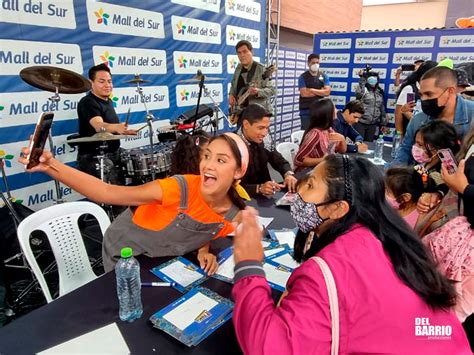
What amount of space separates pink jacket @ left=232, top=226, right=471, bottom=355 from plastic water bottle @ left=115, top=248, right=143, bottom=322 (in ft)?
1.51

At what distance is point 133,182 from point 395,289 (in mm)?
3597

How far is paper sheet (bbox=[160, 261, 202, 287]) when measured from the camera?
53.2 inches

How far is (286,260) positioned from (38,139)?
3.84 ft

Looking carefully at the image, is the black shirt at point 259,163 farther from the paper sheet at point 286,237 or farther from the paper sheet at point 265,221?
the paper sheet at point 286,237

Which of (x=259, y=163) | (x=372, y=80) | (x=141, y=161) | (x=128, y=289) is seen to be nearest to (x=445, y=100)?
(x=259, y=163)

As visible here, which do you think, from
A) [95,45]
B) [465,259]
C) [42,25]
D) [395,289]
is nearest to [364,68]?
[95,45]

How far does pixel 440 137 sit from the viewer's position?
2098 millimetres

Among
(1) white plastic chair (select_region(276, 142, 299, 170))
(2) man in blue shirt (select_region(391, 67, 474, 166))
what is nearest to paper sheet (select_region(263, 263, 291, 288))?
(2) man in blue shirt (select_region(391, 67, 474, 166))

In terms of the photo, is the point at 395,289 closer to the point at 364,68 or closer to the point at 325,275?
the point at 325,275

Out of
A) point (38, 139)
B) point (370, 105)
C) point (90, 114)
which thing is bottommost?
point (370, 105)

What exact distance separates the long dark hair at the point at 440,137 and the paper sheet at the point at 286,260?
1.30m

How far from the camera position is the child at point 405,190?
1.96 metres

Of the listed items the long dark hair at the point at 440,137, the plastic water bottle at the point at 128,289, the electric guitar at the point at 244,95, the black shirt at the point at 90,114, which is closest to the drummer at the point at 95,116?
the black shirt at the point at 90,114

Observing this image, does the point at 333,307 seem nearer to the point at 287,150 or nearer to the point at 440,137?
the point at 440,137
